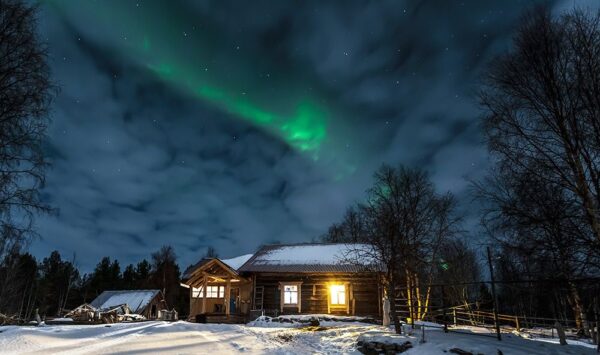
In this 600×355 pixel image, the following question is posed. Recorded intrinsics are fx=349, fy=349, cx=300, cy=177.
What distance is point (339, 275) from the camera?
25781mm

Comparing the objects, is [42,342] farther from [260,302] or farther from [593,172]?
[260,302]

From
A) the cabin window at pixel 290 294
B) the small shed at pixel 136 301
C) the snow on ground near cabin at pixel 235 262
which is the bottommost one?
the small shed at pixel 136 301

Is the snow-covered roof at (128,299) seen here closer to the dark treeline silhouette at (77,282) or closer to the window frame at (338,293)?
the dark treeline silhouette at (77,282)

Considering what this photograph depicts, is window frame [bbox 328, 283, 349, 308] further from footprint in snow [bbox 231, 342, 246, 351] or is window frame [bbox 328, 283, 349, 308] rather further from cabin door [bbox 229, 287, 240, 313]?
footprint in snow [bbox 231, 342, 246, 351]

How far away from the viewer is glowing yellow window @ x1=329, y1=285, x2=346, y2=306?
83.9ft

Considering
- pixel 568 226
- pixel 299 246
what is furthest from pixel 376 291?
pixel 568 226

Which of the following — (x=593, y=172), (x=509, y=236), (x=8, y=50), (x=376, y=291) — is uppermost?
(x=8, y=50)

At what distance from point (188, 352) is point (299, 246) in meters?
23.7

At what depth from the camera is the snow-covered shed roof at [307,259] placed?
84.6ft

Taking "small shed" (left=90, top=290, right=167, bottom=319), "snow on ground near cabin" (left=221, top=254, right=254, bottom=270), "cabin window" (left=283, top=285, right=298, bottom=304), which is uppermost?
"snow on ground near cabin" (left=221, top=254, right=254, bottom=270)

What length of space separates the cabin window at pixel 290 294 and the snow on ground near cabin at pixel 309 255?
179 centimetres

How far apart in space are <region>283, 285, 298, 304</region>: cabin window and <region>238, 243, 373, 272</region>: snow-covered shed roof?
4.87 feet

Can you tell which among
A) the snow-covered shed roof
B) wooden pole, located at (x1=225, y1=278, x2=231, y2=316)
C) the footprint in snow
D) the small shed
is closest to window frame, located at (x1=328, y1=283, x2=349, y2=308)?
the snow-covered shed roof

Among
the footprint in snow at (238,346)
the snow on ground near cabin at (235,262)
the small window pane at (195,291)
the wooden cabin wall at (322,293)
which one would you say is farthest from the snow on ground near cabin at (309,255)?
the footprint in snow at (238,346)
